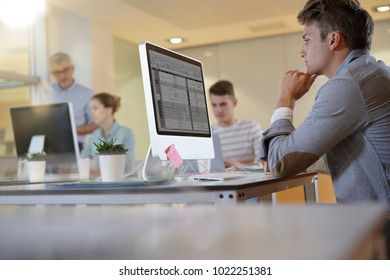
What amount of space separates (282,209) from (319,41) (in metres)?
0.97

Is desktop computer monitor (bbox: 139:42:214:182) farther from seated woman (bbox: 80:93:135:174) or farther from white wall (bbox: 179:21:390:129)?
white wall (bbox: 179:21:390:129)

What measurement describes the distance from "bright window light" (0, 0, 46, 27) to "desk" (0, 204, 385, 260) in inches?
156

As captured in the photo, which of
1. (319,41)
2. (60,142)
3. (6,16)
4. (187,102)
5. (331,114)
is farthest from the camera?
(6,16)

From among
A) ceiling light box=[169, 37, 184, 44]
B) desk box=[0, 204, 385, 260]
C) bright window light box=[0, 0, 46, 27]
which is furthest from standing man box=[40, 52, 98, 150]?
desk box=[0, 204, 385, 260]

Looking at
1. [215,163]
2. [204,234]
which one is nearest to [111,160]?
[215,163]

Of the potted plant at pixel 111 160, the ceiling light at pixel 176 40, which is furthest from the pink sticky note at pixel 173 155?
the ceiling light at pixel 176 40

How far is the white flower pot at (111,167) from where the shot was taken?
1156 millimetres

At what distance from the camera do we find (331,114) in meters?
1.05

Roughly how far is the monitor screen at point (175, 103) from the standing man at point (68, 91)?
2646mm

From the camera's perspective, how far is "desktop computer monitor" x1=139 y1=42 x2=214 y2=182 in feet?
3.89

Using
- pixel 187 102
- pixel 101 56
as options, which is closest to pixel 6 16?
pixel 101 56

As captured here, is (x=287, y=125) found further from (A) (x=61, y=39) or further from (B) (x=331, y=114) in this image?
(A) (x=61, y=39)

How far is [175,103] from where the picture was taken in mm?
1295

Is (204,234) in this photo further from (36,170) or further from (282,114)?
(36,170)
